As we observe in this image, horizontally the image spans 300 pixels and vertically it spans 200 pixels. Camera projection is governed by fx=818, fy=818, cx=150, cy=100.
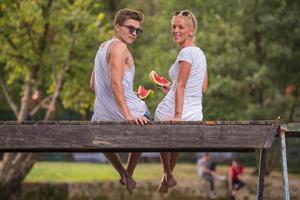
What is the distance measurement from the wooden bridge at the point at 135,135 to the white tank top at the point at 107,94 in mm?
805

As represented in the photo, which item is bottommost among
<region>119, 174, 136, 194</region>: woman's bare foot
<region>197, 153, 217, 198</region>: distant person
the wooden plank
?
<region>197, 153, 217, 198</region>: distant person

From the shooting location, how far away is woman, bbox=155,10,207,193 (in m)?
7.57

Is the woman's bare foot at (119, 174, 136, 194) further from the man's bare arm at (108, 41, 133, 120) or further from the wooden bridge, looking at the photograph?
the wooden bridge

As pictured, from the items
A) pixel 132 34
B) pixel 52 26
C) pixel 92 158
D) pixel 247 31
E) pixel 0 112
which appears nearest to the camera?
pixel 132 34

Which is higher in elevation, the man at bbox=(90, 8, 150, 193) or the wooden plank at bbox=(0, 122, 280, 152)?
the man at bbox=(90, 8, 150, 193)

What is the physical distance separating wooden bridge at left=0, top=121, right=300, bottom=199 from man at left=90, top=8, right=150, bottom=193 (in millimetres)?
404

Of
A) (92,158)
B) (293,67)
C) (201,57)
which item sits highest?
(201,57)

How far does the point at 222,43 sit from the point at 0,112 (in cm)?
2774

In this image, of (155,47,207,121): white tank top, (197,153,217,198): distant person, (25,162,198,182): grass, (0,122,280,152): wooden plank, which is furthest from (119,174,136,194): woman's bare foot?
(25,162,198,182): grass

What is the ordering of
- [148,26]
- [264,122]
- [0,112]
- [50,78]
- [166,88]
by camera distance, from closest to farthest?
1. [264,122]
2. [166,88]
3. [50,78]
4. [148,26]
5. [0,112]

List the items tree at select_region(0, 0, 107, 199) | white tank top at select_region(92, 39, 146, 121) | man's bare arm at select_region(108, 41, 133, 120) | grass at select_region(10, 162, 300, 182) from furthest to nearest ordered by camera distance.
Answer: grass at select_region(10, 162, 300, 182) < tree at select_region(0, 0, 107, 199) < white tank top at select_region(92, 39, 146, 121) < man's bare arm at select_region(108, 41, 133, 120)

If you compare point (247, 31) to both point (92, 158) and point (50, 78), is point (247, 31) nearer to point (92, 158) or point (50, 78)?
point (50, 78)

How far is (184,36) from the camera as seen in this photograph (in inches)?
305

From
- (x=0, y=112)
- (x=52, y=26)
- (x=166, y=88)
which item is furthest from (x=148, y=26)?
(x=166, y=88)
